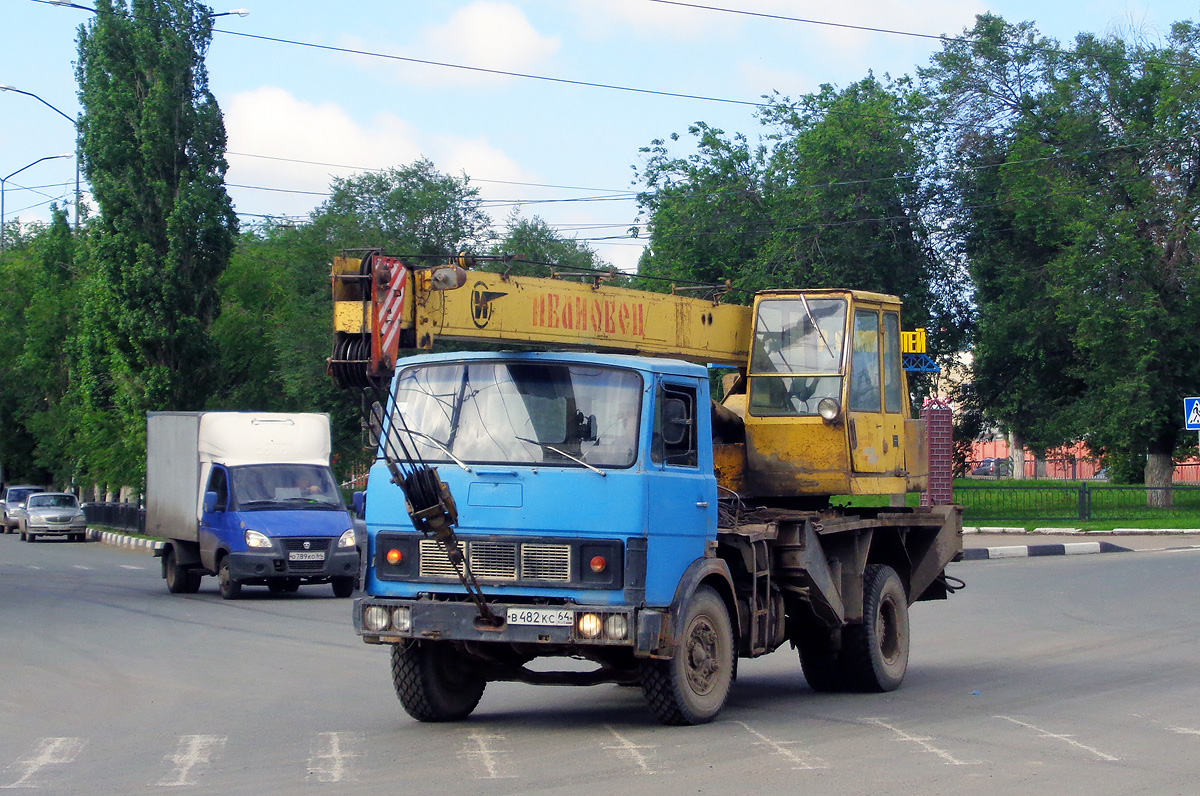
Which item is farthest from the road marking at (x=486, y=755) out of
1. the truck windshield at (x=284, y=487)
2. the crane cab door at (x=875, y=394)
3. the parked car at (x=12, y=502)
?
the parked car at (x=12, y=502)

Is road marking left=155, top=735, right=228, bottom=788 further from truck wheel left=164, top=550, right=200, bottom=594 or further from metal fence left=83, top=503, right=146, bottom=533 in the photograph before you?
metal fence left=83, top=503, right=146, bottom=533

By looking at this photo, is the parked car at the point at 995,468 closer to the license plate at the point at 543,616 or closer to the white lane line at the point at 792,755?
the white lane line at the point at 792,755

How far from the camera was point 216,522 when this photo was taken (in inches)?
818

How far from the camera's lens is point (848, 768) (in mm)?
7672

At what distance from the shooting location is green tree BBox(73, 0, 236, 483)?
35781 mm

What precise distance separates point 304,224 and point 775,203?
21.3 meters

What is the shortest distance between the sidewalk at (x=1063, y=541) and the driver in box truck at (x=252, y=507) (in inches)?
468

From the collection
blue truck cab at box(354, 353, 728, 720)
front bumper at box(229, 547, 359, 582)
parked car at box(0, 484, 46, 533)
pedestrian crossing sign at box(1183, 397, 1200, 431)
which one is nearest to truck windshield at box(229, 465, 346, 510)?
front bumper at box(229, 547, 359, 582)

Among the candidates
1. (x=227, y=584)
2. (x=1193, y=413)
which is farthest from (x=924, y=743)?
(x=1193, y=413)

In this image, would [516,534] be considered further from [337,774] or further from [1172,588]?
[1172,588]

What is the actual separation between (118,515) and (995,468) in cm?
5515

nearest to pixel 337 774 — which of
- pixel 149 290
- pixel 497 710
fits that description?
pixel 497 710

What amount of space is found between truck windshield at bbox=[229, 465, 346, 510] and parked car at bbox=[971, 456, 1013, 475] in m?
64.0

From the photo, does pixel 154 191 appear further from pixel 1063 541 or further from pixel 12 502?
pixel 1063 541
